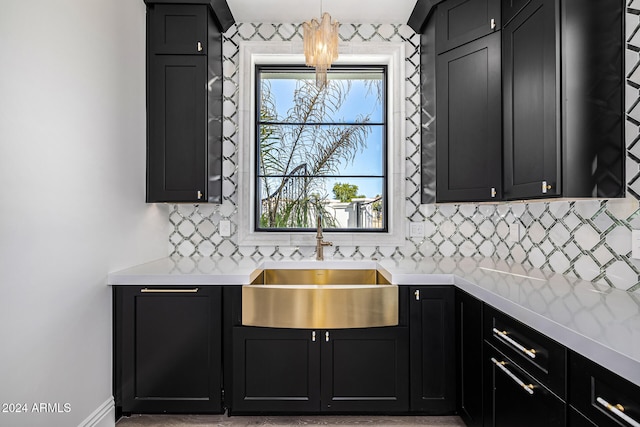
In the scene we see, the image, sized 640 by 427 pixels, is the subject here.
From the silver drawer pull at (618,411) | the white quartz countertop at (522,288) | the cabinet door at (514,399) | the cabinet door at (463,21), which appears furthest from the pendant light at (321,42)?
the silver drawer pull at (618,411)

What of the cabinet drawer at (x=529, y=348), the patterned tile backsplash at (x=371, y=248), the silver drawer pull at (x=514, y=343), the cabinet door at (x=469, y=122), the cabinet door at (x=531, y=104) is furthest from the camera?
the patterned tile backsplash at (x=371, y=248)

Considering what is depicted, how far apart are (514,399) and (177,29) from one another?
9.06 ft

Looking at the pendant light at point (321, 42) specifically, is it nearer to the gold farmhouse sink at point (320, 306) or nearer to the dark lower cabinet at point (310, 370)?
the gold farmhouse sink at point (320, 306)

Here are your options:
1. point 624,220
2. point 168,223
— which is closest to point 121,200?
point 168,223

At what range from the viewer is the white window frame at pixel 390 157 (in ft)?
9.04

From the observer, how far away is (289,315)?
6.72 ft

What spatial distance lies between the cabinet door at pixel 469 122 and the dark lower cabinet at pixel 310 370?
0.97 metres

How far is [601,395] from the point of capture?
998 millimetres

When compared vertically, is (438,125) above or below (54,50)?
below

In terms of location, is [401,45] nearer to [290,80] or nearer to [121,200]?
[290,80]

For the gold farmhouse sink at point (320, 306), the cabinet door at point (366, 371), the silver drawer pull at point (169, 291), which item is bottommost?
the cabinet door at point (366, 371)

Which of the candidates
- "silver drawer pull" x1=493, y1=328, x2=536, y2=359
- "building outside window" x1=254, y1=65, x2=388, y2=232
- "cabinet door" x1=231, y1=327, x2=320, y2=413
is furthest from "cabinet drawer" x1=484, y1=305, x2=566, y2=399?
"building outside window" x1=254, y1=65, x2=388, y2=232

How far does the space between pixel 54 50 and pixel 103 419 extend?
73.5 inches

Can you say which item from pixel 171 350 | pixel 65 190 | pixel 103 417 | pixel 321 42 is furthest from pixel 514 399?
pixel 65 190
